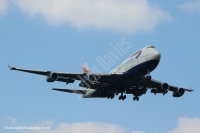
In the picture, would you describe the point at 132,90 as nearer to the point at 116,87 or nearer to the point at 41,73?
the point at 116,87

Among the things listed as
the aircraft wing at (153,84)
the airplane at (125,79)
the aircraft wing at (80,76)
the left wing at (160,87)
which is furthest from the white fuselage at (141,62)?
the aircraft wing at (153,84)

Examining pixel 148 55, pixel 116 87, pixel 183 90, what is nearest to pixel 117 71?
pixel 116 87

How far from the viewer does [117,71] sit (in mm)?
68062

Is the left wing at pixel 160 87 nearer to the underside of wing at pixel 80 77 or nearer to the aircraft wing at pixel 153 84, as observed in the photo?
the aircraft wing at pixel 153 84

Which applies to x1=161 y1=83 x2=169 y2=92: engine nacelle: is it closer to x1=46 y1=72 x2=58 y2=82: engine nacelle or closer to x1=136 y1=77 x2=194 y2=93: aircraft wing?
x1=136 y1=77 x2=194 y2=93: aircraft wing

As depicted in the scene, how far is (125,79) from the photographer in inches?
2576

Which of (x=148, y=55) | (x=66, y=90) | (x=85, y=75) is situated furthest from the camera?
(x=66, y=90)

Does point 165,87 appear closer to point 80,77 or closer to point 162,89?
point 162,89

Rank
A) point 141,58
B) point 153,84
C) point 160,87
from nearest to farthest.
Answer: point 141,58 < point 153,84 < point 160,87

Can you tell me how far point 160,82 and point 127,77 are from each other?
32.1ft

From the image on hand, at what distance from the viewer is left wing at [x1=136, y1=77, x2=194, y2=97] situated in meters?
71.3

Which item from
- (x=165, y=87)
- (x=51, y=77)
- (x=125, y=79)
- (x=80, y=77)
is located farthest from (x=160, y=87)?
(x=51, y=77)

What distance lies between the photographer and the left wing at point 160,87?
7128cm

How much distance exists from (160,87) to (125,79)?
9968 mm
